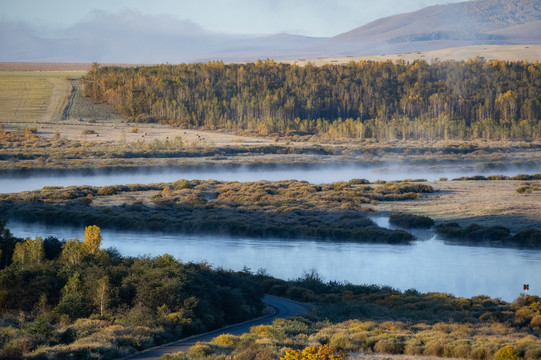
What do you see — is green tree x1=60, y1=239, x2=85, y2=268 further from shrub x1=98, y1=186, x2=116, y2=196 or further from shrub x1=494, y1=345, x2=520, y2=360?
shrub x1=98, y1=186, x2=116, y2=196

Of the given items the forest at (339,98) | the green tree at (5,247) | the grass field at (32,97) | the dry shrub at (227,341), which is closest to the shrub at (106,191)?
the green tree at (5,247)

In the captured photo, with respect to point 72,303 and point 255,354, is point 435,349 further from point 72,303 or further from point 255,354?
point 72,303

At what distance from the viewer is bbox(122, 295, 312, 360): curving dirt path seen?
14703 millimetres

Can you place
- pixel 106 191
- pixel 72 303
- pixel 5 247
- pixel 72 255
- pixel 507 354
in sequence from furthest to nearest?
pixel 106 191 < pixel 5 247 < pixel 72 255 < pixel 72 303 < pixel 507 354

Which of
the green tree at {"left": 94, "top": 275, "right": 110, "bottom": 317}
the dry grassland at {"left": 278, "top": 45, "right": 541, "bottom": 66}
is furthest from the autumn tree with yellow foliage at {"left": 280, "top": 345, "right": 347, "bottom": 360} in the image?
the dry grassland at {"left": 278, "top": 45, "right": 541, "bottom": 66}

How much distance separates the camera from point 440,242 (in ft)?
115

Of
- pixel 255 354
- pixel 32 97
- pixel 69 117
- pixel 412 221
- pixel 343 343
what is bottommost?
pixel 412 221

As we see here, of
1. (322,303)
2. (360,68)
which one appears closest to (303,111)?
(360,68)

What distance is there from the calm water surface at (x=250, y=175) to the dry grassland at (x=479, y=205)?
12.8 m

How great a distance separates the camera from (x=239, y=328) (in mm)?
18391

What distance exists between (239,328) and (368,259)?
552 inches

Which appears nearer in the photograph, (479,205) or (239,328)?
(239,328)

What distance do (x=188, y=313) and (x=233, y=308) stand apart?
2035 mm

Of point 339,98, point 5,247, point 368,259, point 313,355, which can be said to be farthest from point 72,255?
point 339,98
